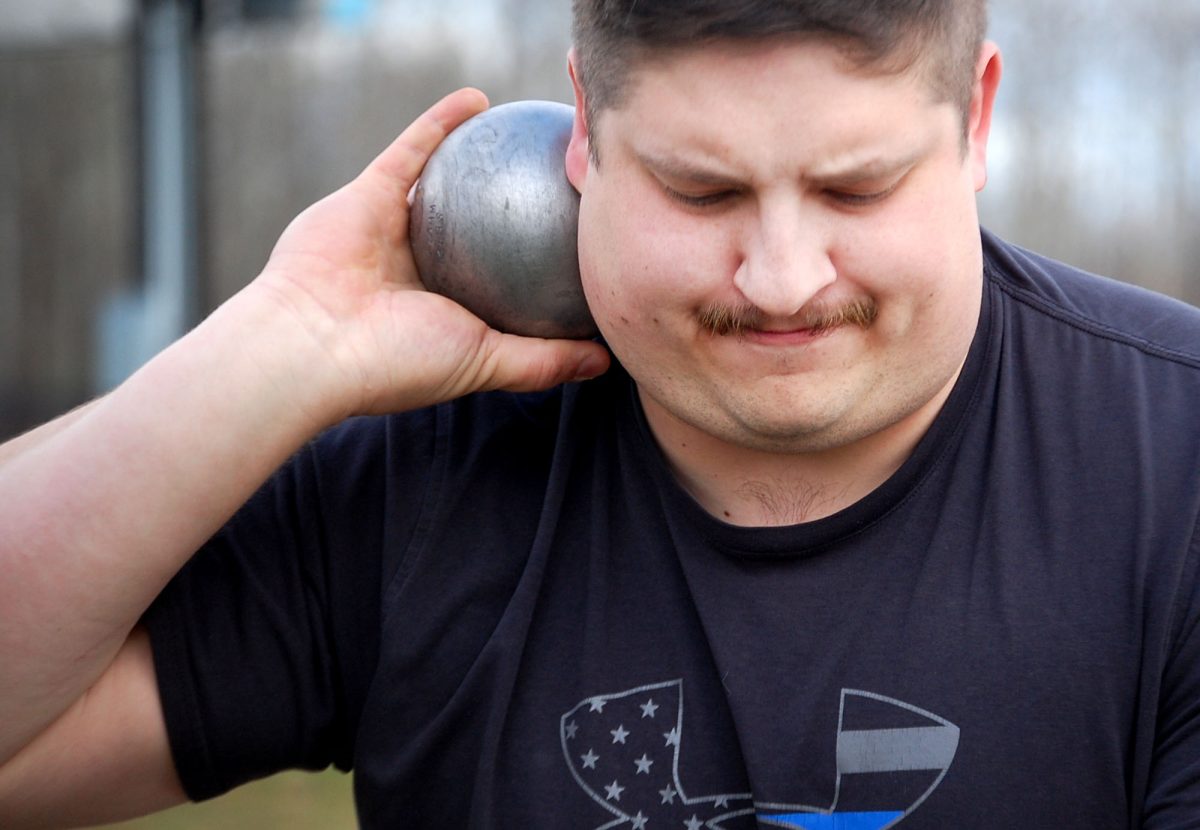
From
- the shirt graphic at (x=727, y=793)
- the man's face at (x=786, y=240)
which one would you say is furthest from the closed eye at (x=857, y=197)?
the shirt graphic at (x=727, y=793)

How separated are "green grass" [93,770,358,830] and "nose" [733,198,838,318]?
3.35 m

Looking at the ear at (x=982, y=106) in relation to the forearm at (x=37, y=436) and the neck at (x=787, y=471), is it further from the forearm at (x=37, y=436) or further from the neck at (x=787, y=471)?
the forearm at (x=37, y=436)

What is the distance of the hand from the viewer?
7.24 feet

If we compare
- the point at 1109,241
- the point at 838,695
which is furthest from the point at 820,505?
the point at 1109,241

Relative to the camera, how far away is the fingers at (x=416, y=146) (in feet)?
7.84

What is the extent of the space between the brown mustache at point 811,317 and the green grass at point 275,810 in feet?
10.7

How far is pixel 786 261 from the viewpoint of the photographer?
1.81m

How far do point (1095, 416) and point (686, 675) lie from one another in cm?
68

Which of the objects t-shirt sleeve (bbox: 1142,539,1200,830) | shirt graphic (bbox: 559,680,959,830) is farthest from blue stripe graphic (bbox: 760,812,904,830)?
t-shirt sleeve (bbox: 1142,539,1200,830)

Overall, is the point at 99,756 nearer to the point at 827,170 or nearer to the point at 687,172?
the point at 687,172

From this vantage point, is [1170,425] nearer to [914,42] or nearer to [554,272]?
[914,42]

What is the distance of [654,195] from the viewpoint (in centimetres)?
191

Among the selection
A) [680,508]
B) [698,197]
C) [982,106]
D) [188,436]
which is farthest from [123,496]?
[982,106]

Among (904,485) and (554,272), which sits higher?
(554,272)
